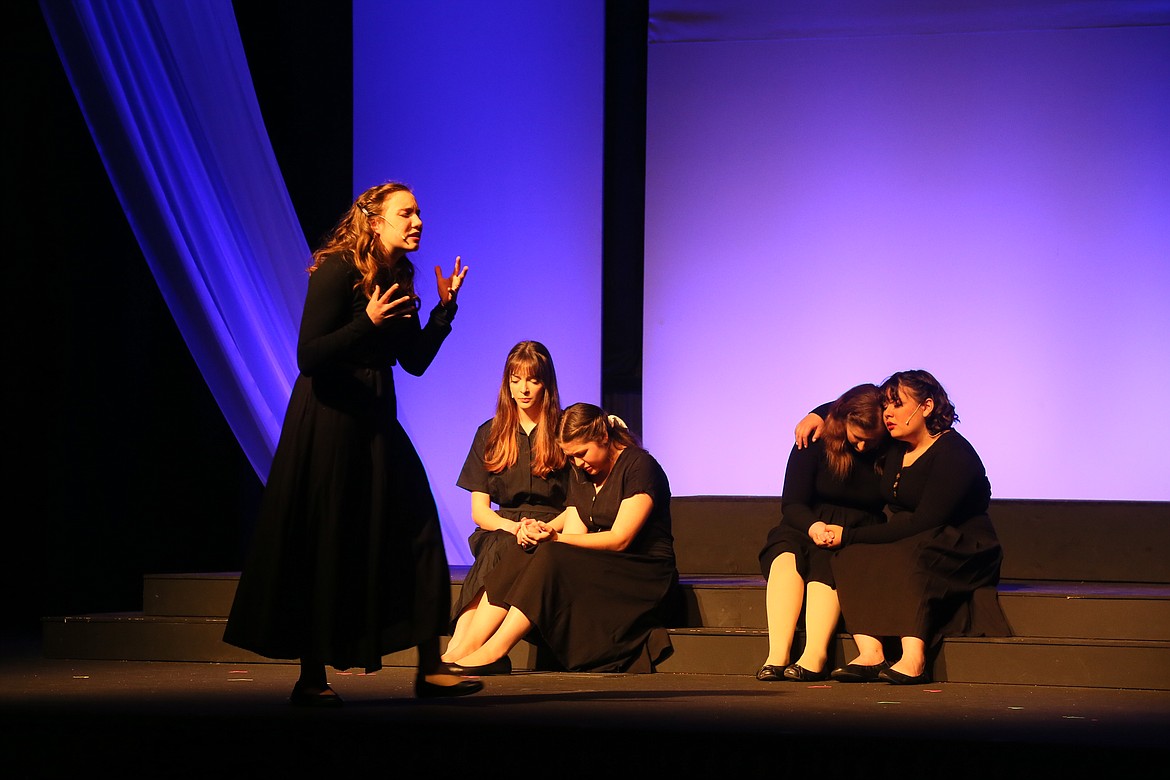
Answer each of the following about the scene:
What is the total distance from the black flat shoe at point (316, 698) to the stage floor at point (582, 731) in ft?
0.10

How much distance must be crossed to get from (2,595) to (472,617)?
90.1 inches

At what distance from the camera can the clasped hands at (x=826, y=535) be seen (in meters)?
4.13

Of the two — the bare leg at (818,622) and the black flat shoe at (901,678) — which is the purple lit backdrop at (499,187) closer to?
the bare leg at (818,622)

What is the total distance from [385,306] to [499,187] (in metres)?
2.93

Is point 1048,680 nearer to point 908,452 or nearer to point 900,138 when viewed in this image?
point 908,452

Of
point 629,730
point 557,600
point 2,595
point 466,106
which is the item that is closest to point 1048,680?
point 557,600

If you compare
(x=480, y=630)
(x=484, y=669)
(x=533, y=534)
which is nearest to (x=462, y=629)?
(x=480, y=630)

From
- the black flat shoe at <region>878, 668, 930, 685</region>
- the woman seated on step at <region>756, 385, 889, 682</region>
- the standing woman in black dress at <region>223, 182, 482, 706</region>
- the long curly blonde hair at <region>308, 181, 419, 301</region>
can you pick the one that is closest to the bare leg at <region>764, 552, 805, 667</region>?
the woman seated on step at <region>756, 385, 889, 682</region>

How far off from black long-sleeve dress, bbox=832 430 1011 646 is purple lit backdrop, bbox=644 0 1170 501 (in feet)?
4.15

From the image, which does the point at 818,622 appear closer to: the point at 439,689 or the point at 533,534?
the point at 533,534

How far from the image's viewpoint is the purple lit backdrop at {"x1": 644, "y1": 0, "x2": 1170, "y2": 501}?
5297 mm

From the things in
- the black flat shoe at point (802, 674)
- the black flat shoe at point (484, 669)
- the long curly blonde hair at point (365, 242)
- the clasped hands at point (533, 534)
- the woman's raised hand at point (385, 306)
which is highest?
the long curly blonde hair at point (365, 242)

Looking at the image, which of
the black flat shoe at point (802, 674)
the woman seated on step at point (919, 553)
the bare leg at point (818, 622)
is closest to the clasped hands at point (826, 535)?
the woman seated on step at point (919, 553)

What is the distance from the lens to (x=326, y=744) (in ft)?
9.11
